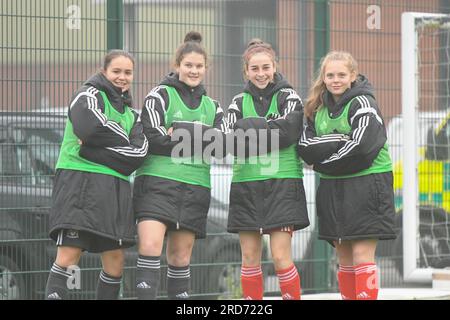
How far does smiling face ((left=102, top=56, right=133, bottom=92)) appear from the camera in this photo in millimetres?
7254

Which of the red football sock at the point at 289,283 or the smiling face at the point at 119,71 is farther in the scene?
the red football sock at the point at 289,283

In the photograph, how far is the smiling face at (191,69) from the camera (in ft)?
24.4

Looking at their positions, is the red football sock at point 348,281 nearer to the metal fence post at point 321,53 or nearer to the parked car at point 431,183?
the metal fence post at point 321,53

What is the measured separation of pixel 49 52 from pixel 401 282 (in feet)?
13.3

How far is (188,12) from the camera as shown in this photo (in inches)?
371

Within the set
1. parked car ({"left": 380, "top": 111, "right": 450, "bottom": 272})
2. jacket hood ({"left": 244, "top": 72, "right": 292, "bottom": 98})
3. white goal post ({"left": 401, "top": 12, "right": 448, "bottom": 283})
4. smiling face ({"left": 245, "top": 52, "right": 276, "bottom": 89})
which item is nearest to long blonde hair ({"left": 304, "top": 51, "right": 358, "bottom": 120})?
jacket hood ({"left": 244, "top": 72, "right": 292, "bottom": 98})

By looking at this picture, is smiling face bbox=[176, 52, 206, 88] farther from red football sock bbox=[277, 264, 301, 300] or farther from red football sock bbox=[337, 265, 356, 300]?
red football sock bbox=[337, 265, 356, 300]

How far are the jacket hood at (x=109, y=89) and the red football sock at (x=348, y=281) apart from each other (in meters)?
1.96


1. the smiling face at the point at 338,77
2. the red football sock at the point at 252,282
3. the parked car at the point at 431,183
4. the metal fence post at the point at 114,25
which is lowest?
the red football sock at the point at 252,282

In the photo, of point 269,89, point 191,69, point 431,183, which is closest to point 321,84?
point 269,89

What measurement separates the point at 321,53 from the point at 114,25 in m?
2.03

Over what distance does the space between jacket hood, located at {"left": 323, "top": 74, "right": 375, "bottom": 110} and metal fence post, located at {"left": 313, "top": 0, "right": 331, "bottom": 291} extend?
2409 mm

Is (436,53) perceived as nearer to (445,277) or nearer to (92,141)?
(445,277)

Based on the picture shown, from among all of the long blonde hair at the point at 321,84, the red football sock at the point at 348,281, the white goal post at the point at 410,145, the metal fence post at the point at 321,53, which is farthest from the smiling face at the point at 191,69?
the white goal post at the point at 410,145
